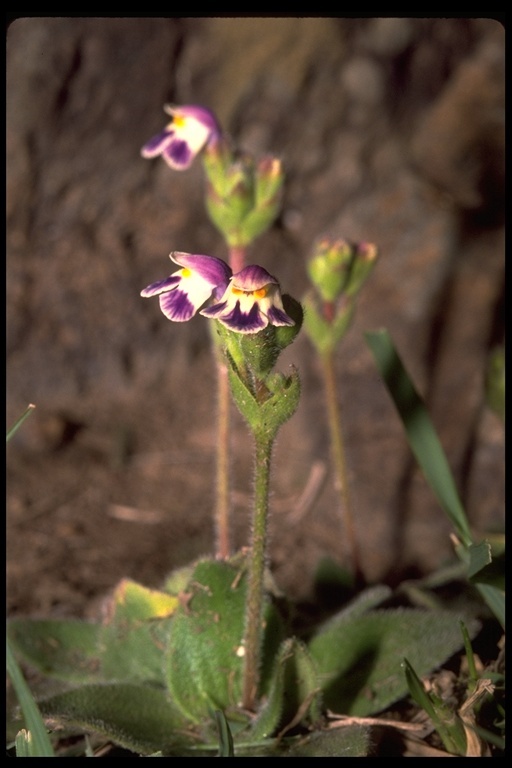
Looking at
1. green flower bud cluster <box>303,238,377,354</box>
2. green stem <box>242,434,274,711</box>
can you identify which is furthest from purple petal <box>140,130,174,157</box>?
green stem <box>242,434,274,711</box>

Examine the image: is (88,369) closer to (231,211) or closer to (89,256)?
(89,256)

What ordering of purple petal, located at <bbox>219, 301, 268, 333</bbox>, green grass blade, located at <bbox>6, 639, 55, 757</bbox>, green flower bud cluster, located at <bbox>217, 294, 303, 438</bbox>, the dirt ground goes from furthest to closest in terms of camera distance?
the dirt ground
green flower bud cluster, located at <bbox>217, 294, 303, 438</bbox>
purple petal, located at <bbox>219, 301, 268, 333</bbox>
green grass blade, located at <bbox>6, 639, 55, 757</bbox>

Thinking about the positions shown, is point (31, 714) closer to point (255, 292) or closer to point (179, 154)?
point (255, 292)

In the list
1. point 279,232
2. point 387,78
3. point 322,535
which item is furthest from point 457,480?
point 387,78

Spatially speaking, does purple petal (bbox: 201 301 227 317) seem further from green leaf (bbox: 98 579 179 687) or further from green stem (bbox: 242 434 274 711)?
green leaf (bbox: 98 579 179 687)

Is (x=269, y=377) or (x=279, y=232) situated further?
(x=279, y=232)

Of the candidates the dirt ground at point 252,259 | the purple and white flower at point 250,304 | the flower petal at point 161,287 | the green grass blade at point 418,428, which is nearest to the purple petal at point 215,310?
the purple and white flower at point 250,304

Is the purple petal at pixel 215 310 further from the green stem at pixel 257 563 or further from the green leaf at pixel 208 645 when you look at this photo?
the green leaf at pixel 208 645

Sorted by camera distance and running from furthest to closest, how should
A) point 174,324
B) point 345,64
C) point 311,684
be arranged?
point 174,324 < point 345,64 < point 311,684
